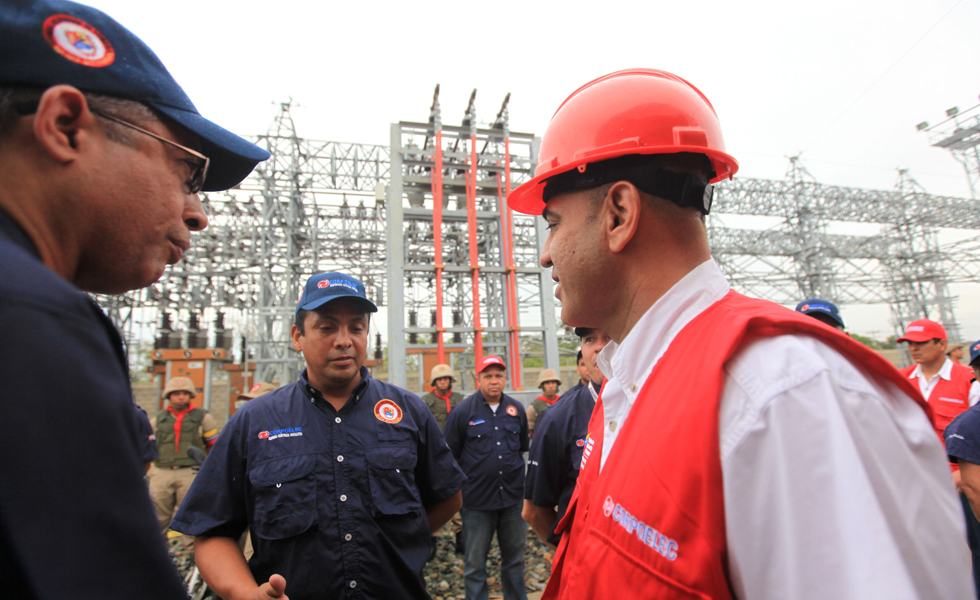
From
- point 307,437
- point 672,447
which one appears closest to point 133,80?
point 672,447

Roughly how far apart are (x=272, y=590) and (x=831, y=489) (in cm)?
187

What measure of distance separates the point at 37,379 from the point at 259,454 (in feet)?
6.45

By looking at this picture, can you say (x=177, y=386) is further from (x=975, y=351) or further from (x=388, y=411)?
(x=975, y=351)

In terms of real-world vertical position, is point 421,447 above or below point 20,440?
below

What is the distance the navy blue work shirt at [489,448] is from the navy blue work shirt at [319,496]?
2777 mm

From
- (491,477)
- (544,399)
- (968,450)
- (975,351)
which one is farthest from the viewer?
(544,399)

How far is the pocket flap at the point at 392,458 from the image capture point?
2449 mm

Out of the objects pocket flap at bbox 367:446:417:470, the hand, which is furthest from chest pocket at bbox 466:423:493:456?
the hand

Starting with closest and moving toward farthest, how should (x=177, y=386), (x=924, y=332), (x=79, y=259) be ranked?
A: (x=79, y=259) → (x=924, y=332) → (x=177, y=386)

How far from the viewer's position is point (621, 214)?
4.22 ft

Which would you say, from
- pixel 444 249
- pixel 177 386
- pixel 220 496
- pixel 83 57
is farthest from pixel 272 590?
pixel 444 249

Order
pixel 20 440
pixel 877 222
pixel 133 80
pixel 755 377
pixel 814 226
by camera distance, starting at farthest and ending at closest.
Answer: pixel 877 222 < pixel 814 226 < pixel 133 80 < pixel 755 377 < pixel 20 440

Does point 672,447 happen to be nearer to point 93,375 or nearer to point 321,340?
point 93,375

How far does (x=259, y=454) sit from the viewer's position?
7.75 feet
